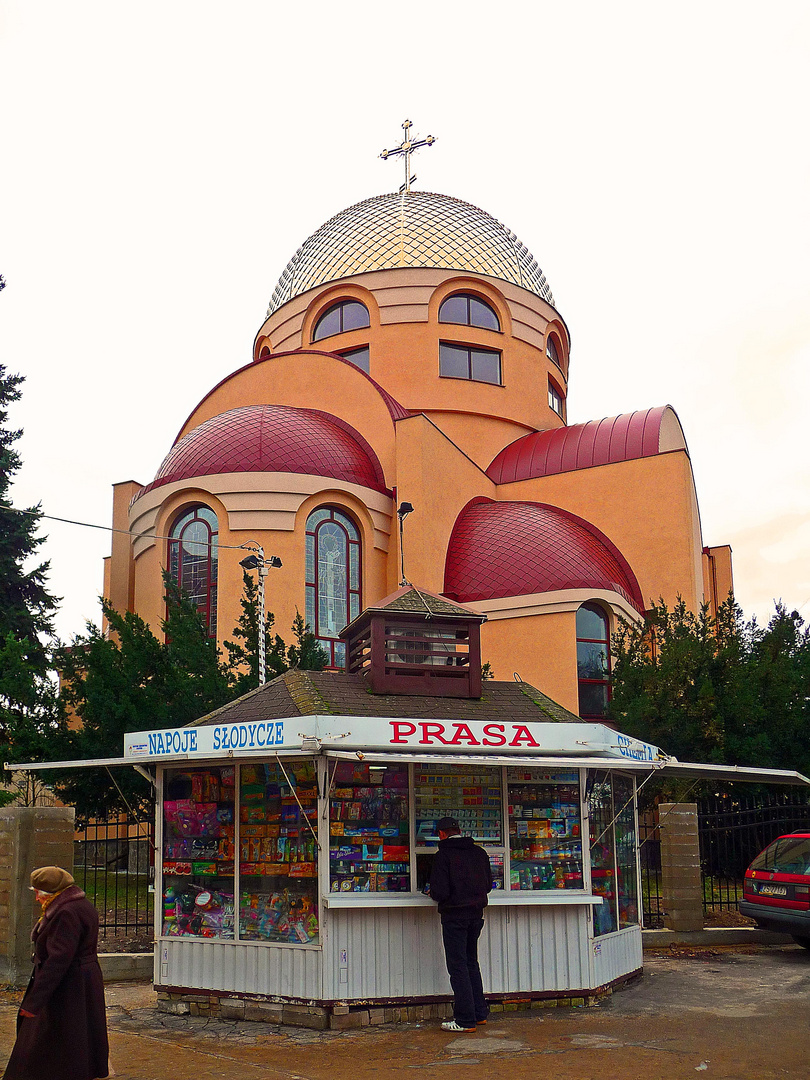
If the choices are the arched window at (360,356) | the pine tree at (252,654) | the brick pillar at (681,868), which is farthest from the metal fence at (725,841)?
the arched window at (360,356)

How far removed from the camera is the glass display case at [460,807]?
9414 millimetres

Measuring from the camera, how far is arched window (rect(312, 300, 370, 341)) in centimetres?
2955

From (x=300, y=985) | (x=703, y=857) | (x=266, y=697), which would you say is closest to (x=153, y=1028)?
(x=300, y=985)

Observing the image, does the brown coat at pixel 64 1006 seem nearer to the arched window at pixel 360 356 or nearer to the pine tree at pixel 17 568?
the pine tree at pixel 17 568

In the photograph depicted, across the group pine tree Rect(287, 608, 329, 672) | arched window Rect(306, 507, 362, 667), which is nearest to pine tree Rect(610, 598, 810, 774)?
arched window Rect(306, 507, 362, 667)

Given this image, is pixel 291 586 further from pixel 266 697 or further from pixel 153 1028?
pixel 153 1028

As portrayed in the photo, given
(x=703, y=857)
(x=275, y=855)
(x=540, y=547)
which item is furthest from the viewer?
(x=540, y=547)

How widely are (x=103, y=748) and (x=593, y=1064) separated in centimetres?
942

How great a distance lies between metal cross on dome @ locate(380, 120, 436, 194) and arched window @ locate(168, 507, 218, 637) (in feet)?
51.7

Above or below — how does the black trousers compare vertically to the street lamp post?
below

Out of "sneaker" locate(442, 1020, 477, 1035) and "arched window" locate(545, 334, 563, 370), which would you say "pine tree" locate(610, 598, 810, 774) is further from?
"arched window" locate(545, 334, 563, 370)

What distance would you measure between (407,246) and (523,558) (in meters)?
11.0

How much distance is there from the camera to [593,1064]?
753 cm

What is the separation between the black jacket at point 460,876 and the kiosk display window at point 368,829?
0.43 metres
